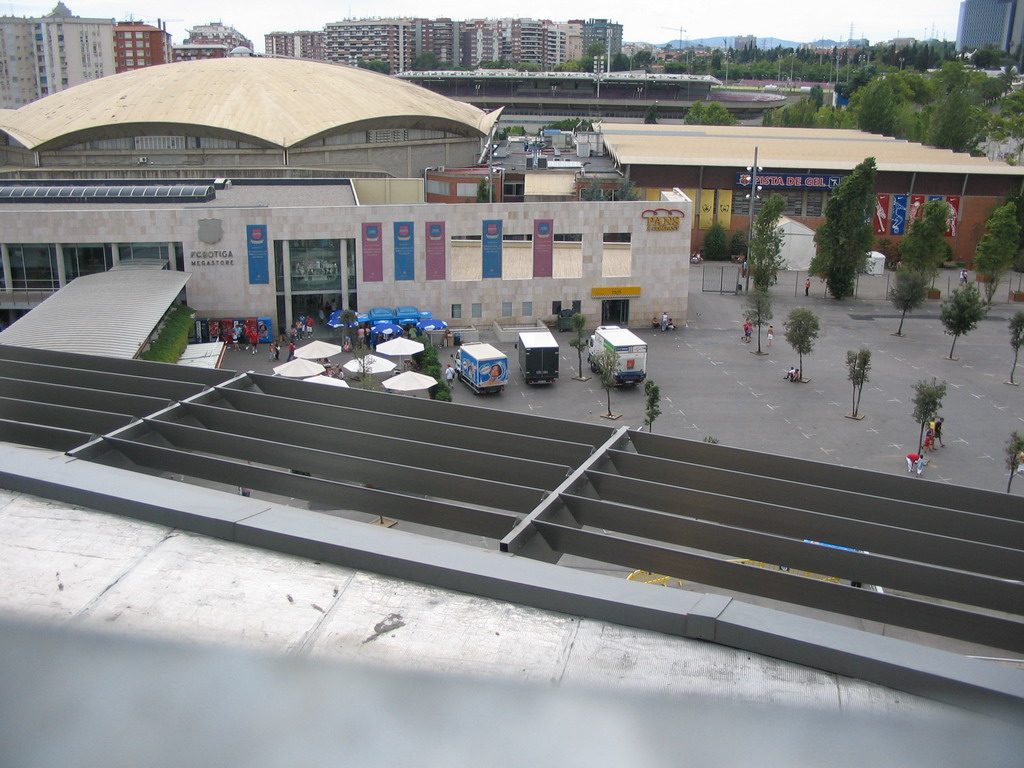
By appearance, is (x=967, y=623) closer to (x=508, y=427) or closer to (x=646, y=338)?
(x=508, y=427)

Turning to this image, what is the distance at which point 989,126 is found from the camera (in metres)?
74.4

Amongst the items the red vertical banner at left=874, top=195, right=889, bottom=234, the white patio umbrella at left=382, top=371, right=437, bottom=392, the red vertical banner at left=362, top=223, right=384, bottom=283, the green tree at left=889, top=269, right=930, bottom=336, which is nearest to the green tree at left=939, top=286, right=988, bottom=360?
the green tree at left=889, top=269, right=930, bottom=336

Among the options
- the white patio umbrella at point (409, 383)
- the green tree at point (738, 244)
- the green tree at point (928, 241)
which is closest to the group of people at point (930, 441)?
the white patio umbrella at point (409, 383)

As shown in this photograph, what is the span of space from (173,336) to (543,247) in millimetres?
13223

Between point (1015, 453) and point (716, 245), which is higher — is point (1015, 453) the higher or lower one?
the lower one

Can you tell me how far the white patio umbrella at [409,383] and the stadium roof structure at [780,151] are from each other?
2846 cm

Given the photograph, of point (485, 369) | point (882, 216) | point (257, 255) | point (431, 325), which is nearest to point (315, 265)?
point (257, 255)

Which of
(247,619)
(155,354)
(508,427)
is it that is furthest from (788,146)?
(247,619)

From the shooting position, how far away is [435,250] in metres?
Result: 33.9

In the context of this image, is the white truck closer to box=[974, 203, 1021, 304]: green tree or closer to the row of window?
the row of window

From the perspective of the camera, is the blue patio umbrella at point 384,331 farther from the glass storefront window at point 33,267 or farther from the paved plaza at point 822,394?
the glass storefront window at point 33,267

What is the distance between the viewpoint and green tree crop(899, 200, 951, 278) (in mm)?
40281

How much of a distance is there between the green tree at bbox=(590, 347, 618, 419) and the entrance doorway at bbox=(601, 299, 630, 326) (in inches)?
321

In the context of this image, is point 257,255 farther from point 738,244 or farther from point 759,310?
point 738,244
